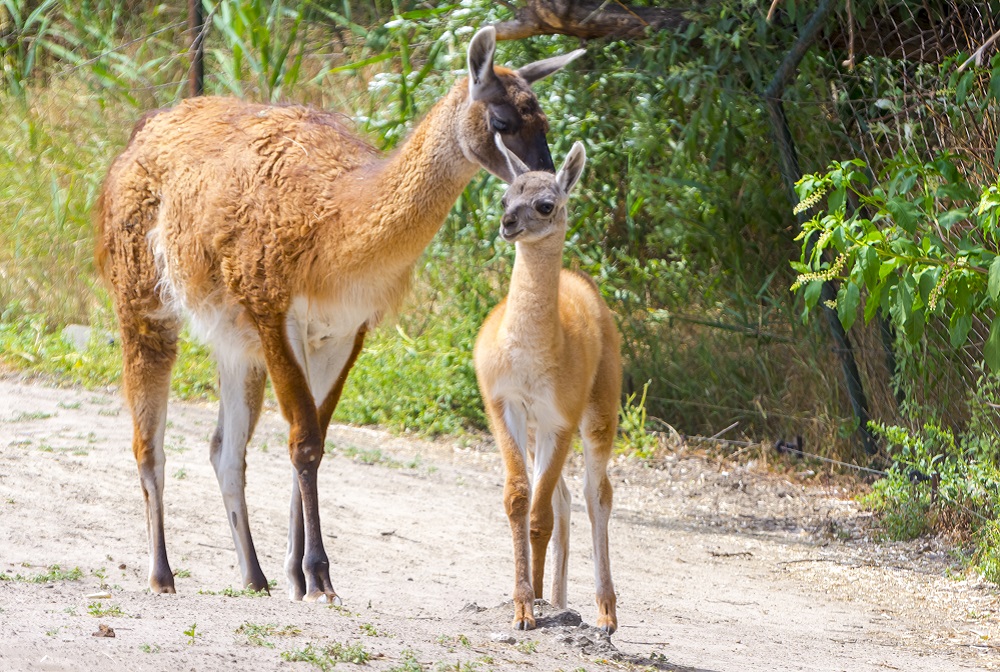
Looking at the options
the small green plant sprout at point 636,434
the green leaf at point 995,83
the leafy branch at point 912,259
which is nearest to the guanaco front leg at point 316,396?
the leafy branch at point 912,259

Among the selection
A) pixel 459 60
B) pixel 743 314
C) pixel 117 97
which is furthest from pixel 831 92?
pixel 117 97

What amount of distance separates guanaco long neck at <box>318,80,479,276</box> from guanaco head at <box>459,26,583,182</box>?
0.07m

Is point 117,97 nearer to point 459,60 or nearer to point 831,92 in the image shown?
point 459,60

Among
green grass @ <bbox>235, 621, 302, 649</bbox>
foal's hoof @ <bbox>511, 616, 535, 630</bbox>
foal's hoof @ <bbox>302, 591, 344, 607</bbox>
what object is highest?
green grass @ <bbox>235, 621, 302, 649</bbox>

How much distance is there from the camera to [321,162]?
497cm

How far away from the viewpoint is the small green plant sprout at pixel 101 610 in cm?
379

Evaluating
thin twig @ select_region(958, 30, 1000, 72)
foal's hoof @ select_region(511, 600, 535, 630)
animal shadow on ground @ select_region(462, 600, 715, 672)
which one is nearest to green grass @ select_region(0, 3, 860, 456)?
thin twig @ select_region(958, 30, 1000, 72)

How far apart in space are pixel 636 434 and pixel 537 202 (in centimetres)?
423

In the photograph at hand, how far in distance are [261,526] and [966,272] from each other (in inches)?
135

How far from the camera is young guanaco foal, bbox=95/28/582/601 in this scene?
4.64m

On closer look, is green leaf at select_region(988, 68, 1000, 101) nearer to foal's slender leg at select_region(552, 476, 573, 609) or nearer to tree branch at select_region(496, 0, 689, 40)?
tree branch at select_region(496, 0, 689, 40)

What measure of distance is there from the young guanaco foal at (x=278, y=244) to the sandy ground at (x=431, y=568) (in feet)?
1.86

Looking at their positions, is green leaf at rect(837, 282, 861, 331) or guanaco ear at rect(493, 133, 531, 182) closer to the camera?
guanaco ear at rect(493, 133, 531, 182)

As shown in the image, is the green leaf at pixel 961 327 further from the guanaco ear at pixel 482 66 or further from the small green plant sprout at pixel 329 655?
the small green plant sprout at pixel 329 655
